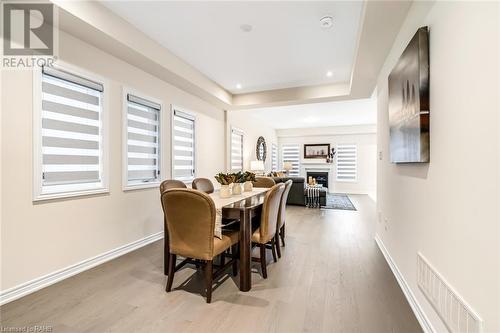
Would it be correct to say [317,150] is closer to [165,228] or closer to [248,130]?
[248,130]

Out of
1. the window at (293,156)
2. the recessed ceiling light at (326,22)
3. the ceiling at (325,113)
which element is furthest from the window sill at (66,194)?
the window at (293,156)

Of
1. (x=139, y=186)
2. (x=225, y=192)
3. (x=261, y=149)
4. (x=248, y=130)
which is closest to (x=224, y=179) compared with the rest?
(x=225, y=192)

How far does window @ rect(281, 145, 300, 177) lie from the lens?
10.2 meters

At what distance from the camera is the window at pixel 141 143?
3219mm

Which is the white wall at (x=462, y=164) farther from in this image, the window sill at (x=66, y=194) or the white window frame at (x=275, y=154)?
the white window frame at (x=275, y=154)

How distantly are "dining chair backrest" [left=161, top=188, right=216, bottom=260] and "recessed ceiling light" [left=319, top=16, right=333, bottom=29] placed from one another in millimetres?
2286

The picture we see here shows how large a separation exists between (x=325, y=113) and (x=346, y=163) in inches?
127

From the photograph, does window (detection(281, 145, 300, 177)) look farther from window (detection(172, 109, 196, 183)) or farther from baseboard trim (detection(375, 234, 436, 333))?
baseboard trim (detection(375, 234, 436, 333))

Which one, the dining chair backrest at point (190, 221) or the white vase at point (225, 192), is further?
the white vase at point (225, 192)

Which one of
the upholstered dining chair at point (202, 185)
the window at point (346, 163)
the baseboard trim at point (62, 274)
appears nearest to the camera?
the baseboard trim at point (62, 274)

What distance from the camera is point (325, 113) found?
7.09m

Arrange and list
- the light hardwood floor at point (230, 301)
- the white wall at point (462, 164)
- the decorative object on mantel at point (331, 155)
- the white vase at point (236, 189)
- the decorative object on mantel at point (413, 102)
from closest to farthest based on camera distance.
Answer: the white wall at point (462, 164), the decorative object on mantel at point (413, 102), the light hardwood floor at point (230, 301), the white vase at point (236, 189), the decorative object on mantel at point (331, 155)

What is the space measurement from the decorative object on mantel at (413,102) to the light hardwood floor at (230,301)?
1265 millimetres

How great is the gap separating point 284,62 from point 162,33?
181 centimetres
